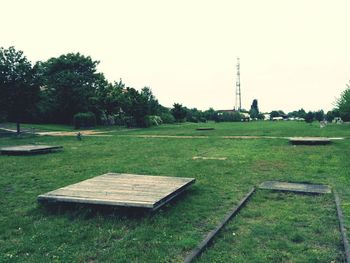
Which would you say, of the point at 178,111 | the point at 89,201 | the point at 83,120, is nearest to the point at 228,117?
the point at 178,111

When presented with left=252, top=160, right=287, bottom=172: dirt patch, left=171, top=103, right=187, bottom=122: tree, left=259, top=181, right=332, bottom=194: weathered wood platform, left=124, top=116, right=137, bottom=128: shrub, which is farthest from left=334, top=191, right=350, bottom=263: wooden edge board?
left=171, top=103, right=187, bottom=122: tree

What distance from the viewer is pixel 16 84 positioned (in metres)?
26.9

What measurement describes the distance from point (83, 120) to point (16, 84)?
17.6 metres

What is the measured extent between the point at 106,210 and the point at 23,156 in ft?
36.7

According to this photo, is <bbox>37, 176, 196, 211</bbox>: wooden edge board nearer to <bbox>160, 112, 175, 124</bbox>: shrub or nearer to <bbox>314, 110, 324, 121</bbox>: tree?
<bbox>160, 112, 175, 124</bbox>: shrub

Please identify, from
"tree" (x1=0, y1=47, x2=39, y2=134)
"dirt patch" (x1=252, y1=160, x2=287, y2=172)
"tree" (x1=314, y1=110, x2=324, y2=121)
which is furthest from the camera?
"tree" (x1=314, y1=110, x2=324, y2=121)

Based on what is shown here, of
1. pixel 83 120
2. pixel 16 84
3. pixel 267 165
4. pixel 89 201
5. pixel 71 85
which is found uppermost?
pixel 71 85

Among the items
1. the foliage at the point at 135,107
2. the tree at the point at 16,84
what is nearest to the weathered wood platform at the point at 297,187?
the tree at the point at 16,84

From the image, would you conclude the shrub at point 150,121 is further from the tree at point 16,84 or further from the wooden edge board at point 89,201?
the wooden edge board at point 89,201

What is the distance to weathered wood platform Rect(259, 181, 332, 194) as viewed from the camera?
320 inches

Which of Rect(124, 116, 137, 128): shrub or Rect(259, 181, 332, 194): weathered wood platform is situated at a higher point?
Rect(124, 116, 137, 128): shrub

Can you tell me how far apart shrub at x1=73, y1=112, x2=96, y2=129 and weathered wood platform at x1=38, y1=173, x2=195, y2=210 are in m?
36.7

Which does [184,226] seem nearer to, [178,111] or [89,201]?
[89,201]

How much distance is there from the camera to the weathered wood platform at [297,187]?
320 inches
